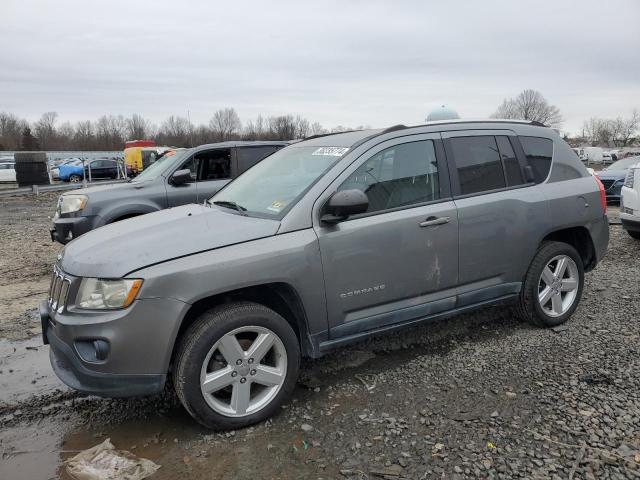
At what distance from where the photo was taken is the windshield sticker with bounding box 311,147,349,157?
3673 millimetres

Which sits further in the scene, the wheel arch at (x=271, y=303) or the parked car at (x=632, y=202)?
the parked car at (x=632, y=202)

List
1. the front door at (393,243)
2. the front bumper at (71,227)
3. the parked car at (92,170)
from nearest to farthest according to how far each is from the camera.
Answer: the front door at (393,243) → the front bumper at (71,227) → the parked car at (92,170)

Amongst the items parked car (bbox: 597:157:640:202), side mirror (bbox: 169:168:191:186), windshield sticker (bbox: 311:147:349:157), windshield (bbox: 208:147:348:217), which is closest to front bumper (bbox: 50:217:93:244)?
side mirror (bbox: 169:168:191:186)

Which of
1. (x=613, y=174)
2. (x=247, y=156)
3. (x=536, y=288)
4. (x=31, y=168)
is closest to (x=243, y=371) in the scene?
(x=536, y=288)

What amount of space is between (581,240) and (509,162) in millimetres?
1207

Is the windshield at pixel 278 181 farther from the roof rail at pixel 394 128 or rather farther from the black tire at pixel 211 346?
the black tire at pixel 211 346

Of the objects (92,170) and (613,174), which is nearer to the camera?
(613,174)

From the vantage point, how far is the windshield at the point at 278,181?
3516 millimetres

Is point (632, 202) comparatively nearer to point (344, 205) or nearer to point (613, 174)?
point (613, 174)

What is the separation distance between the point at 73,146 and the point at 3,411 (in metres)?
91.8

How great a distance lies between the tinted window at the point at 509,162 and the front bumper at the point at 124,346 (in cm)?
293

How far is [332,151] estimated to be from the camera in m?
3.78

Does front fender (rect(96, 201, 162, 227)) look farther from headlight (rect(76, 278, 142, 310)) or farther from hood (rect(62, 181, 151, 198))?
headlight (rect(76, 278, 142, 310))

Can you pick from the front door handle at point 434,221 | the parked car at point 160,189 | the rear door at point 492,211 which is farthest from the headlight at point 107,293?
the parked car at point 160,189
